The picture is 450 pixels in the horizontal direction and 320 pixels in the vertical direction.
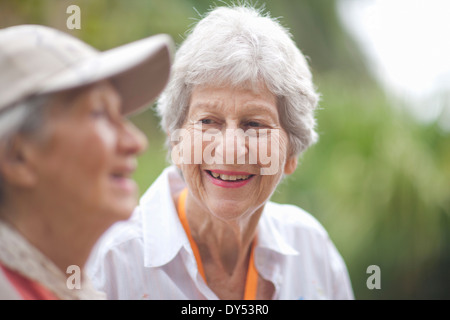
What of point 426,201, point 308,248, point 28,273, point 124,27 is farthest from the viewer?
point 124,27

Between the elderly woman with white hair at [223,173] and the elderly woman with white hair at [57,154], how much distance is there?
785 millimetres

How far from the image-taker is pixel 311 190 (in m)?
5.01

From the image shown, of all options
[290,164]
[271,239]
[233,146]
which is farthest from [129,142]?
[271,239]

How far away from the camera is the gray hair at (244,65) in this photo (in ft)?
6.42

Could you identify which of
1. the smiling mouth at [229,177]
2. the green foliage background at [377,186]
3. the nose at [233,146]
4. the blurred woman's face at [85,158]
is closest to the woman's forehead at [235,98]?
the nose at [233,146]

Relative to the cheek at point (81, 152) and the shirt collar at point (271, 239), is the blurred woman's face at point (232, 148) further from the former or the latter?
the cheek at point (81, 152)

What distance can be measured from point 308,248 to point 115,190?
5.30 ft

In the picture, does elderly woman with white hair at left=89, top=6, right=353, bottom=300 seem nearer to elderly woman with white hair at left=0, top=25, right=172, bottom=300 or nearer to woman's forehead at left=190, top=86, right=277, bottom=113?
woman's forehead at left=190, top=86, right=277, bottom=113

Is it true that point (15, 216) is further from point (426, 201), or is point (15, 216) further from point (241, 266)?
point (426, 201)

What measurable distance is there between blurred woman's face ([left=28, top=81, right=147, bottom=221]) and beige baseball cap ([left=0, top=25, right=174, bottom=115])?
48 millimetres

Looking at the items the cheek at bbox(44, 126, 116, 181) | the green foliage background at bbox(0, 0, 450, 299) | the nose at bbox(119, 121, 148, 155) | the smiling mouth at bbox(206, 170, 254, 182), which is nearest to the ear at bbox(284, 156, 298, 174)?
the smiling mouth at bbox(206, 170, 254, 182)
